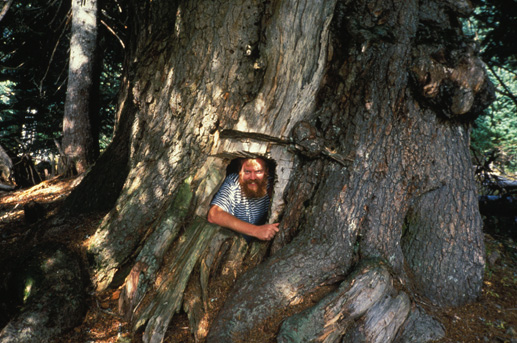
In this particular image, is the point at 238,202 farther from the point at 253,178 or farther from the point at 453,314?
the point at 453,314

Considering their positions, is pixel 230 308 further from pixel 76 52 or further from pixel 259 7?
pixel 76 52

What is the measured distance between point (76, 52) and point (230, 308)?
19.2 ft

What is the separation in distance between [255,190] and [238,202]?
0.84 feet

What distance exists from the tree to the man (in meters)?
3.83

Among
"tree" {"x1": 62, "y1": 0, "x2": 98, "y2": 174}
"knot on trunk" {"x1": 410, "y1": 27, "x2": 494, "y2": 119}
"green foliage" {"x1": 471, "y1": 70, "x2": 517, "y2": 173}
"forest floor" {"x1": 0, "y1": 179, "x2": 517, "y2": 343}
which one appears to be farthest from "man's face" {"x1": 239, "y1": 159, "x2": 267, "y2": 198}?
"green foliage" {"x1": 471, "y1": 70, "x2": 517, "y2": 173}

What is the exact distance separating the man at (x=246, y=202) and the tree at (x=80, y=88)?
3828 mm

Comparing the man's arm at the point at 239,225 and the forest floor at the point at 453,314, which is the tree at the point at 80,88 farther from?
the man's arm at the point at 239,225

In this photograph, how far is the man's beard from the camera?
396 cm

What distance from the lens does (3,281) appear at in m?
3.09

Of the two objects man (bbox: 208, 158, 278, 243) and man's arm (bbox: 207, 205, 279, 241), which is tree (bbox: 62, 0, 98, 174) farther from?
man's arm (bbox: 207, 205, 279, 241)

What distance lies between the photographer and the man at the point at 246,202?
3334 millimetres

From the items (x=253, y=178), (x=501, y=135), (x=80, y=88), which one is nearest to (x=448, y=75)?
(x=253, y=178)

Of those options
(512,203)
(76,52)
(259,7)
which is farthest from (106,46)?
(512,203)

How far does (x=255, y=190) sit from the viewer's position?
398cm
